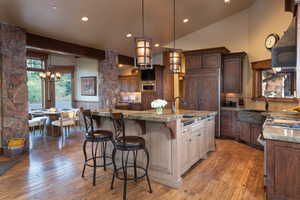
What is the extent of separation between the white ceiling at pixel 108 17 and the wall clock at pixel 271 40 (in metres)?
1.38

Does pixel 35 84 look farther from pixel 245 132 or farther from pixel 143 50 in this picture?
pixel 245 132

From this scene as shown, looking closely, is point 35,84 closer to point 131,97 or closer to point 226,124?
point 131,97

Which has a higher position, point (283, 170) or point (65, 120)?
point (65, 120)

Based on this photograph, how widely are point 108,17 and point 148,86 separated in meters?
4.06

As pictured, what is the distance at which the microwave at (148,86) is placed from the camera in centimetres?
823

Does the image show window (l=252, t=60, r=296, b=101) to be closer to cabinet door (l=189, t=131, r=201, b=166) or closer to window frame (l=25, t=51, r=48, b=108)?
cabinet door (l=189, t=131, r=201, b=166)

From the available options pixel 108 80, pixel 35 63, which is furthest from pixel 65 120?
pixel 35 63

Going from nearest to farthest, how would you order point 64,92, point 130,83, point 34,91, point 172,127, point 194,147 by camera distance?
point 172,127 < point 194,147 < point 34,91 < point 64,92 < point 130,83

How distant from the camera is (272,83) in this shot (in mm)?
4980

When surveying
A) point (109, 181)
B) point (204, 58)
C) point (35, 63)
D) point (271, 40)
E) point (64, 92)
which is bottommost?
point (109, 181)

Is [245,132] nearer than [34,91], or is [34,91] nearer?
[245,132]

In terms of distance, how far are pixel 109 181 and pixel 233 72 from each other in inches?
191

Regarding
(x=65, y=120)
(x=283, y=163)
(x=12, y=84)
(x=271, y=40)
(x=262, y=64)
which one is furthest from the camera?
(x=65, y=120)

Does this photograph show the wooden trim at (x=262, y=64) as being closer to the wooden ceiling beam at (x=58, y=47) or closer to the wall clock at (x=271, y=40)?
the wall clock at (x=271, y=40)
